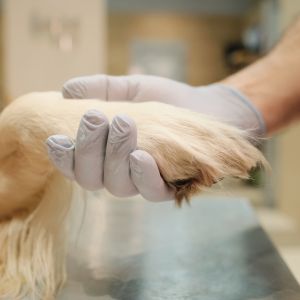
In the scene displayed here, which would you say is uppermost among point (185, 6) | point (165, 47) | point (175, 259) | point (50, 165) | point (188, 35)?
point (50, 165)

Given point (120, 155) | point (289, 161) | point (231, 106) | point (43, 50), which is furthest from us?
point (43, 50)

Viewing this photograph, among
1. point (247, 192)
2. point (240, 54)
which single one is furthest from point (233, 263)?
point (240, 54)

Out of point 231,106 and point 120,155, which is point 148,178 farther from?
point 231,106

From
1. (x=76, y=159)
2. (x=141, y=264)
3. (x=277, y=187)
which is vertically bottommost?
(x=277, y=187)

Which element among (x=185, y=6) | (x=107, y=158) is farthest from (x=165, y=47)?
(x=107, y=158)

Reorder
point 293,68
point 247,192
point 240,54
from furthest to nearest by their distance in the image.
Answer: point 240,54, point 247,192, point 293,68

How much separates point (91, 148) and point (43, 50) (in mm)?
2105

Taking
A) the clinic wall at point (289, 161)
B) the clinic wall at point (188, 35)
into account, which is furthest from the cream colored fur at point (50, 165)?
the clinic wall at point (188, 35)

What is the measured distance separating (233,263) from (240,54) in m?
3.68

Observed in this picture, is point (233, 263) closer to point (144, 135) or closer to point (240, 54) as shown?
point (144, 135)

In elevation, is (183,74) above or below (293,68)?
below

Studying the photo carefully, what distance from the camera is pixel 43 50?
245 cm

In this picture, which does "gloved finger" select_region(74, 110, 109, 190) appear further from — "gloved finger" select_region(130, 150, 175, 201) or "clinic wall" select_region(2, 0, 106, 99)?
"clinic wall" select_region(2, 0, 106, 99)

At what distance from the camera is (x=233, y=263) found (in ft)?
2.09
